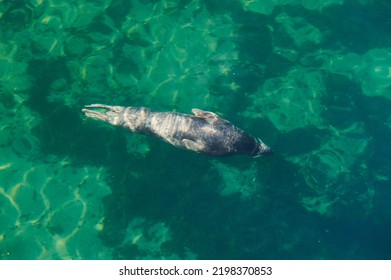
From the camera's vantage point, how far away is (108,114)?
40.5 feet

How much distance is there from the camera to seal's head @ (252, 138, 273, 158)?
460 inches

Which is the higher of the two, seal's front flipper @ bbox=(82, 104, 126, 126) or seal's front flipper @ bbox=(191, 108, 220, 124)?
seal's front flipper @ bbox=(191, 108, 220, 124)

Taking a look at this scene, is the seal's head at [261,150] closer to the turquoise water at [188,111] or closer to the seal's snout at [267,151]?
the seal's snout at [267,151]

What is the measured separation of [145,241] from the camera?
Result: 11648mm

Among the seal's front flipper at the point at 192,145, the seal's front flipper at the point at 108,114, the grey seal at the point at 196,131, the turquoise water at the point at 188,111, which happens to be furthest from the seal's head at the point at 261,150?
the seal's front flipper at the point at 108,114

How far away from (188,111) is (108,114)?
2.77 metres

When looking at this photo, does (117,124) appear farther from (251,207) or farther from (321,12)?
(321,12)

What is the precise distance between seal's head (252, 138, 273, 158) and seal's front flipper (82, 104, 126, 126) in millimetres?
4600

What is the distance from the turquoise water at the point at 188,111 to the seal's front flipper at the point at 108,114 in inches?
13.3

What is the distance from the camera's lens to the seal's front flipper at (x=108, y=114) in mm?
12227

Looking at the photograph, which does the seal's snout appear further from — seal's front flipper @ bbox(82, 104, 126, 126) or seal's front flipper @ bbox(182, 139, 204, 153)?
seal's front flipper @ bbox(82, 104, 126, 126)

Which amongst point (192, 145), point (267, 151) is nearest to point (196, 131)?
point (192, 145)

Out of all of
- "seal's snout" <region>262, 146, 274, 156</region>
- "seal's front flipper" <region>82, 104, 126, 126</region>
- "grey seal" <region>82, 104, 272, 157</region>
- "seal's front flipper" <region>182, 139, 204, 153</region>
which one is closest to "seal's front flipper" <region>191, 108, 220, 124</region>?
"grey seal" <region>82, 104, 272, 157</region>
